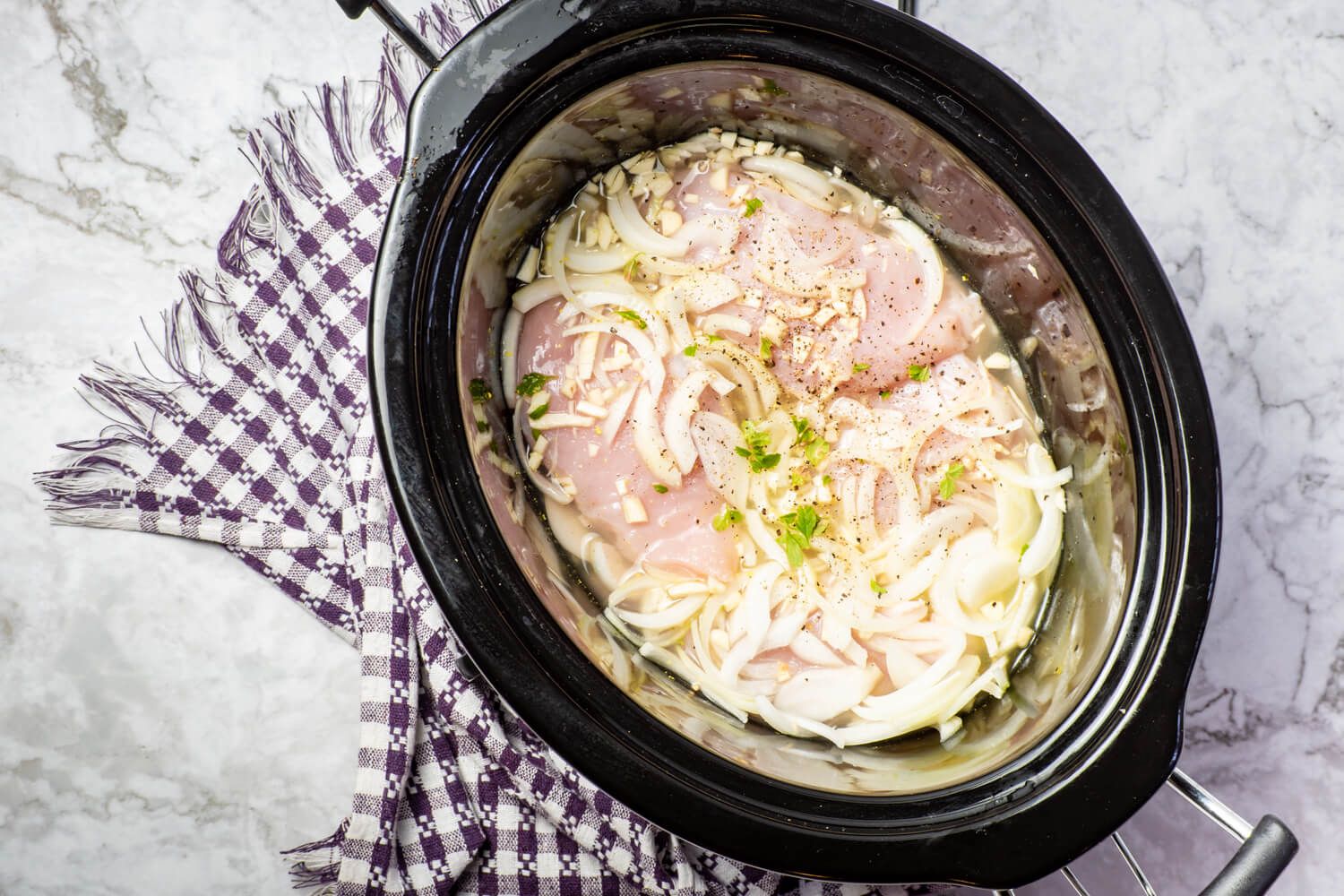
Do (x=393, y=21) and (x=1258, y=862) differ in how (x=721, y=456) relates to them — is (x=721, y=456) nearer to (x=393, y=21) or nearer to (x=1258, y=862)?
(x=393, y=21)

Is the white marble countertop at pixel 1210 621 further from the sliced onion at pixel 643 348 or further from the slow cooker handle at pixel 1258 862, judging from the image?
the sliced onion at pixel 643 348

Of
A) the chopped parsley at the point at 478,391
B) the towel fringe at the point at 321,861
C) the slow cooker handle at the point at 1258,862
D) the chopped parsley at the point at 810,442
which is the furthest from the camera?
the towel fringe at the point at 321,861

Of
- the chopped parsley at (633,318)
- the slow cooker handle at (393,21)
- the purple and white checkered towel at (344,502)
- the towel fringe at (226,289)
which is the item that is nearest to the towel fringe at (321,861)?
the purple and white checkered towel at (344,502)

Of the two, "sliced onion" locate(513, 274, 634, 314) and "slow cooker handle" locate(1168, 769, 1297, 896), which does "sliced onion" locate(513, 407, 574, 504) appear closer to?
"sliced onion" locate(513, 274, 634, 314)

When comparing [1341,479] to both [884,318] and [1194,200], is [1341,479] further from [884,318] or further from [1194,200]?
[884,318]

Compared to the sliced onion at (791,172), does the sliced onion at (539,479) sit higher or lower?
lower

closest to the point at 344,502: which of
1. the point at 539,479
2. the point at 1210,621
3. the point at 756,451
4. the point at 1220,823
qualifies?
the point at 539,479

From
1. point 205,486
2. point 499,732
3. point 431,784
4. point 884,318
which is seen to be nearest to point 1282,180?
point 884,318
